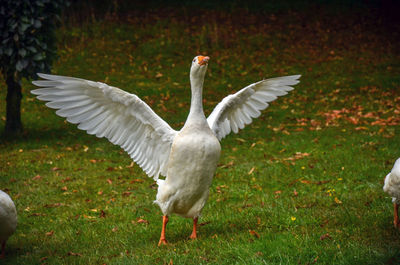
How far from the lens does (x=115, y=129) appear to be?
5562 millimetres

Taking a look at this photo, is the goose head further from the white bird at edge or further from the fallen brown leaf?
the fallen brown leaf

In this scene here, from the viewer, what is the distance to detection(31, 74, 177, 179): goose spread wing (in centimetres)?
519

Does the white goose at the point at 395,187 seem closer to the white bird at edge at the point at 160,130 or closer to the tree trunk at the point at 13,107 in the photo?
the white bird at edge at the point at 160,130

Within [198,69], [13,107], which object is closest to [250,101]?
[198,69]

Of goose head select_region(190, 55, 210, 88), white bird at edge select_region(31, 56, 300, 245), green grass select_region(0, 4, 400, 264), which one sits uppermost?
goose head select_region(190, 55, 210, 88)

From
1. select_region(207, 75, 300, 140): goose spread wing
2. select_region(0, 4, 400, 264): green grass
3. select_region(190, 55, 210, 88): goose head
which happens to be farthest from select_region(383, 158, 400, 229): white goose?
select_region(190, 55, 210, 88): goose head

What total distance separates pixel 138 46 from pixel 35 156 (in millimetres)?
9955

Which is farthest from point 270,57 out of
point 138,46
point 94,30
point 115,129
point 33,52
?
point 115,129

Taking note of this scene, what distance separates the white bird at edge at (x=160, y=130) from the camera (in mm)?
5031

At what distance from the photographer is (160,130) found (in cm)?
548

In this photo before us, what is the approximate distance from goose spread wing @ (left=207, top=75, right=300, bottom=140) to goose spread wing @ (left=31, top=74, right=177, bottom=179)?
767 mm

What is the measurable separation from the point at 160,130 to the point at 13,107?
280 inches

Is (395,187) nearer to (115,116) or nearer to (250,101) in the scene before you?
(250,101)

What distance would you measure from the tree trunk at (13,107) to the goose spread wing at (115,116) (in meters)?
6.40
